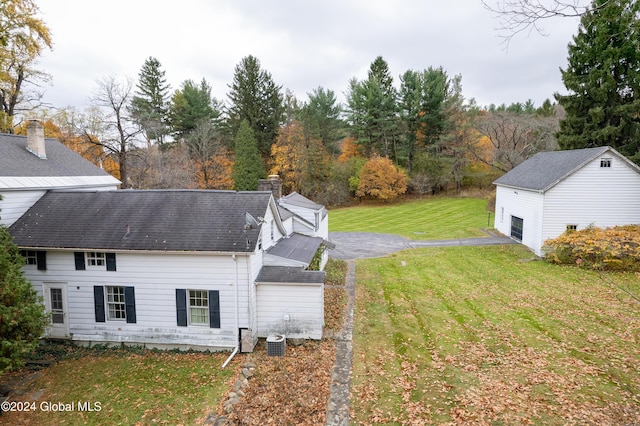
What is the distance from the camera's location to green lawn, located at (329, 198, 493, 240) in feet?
107

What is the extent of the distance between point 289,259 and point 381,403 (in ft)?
22.9

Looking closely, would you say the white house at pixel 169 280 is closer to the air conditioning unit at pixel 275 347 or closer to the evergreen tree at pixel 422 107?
the air conditioning unit at pixel 275 347

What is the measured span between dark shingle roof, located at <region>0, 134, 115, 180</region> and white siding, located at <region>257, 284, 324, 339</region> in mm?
11516

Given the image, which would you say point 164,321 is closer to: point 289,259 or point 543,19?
point 289,259

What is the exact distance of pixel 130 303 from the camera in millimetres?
13000

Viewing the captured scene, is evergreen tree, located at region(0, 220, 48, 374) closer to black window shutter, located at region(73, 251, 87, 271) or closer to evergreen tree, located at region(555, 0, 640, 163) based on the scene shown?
black window shutter, located at region(73, 251, 87, 271)

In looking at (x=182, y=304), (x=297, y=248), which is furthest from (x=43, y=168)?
(x=297, y=248)

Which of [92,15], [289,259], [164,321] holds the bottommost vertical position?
[164,321]

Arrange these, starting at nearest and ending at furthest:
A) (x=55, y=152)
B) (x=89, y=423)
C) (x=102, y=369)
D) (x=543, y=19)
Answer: (x=543, y=19) → (x=89, y=423) → (x=102, y=369) → (x=55, y=152)

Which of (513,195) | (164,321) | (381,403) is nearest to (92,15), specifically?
(164,321)

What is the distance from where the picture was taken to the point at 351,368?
36.1ft

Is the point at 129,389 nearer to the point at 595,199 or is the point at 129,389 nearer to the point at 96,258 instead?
the point at 96,258

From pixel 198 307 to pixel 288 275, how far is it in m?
3.38

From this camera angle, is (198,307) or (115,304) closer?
(198,307)
